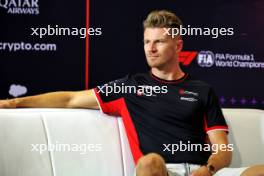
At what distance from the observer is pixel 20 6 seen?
9.65ft

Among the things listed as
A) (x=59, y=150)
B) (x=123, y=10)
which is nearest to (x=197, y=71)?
(x=123, y=10)

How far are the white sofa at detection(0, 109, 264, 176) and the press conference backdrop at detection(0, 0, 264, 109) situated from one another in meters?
0.79

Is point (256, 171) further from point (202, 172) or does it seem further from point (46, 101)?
point (46, 101)

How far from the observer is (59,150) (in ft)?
6.98

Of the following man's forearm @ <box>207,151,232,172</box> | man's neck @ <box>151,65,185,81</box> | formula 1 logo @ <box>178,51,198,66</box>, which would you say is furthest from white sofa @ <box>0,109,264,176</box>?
formula 1 logo @ <box>178,51,198,66</box>

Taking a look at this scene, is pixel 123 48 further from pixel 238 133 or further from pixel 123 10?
pixel 238 133

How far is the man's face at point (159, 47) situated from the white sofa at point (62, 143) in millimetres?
364

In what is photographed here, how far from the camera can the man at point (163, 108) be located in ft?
7.09

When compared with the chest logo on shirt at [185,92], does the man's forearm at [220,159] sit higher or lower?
lower

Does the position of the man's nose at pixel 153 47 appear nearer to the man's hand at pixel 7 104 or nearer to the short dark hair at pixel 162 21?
the short dark hair at pixel 162 21

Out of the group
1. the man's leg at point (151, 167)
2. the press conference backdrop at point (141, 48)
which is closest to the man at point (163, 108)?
the man's leg at point (151, 167)

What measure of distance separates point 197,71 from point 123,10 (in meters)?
0.64

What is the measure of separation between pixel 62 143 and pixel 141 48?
1114mm

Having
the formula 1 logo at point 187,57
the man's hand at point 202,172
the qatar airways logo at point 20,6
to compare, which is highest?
the qatar airways logo at point 20,6
